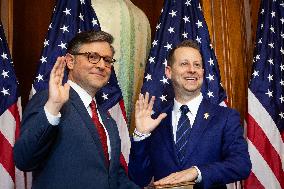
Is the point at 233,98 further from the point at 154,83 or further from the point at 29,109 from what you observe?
the point at 29,109

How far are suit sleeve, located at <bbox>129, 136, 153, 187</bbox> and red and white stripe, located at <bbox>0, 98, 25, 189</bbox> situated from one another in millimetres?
1126

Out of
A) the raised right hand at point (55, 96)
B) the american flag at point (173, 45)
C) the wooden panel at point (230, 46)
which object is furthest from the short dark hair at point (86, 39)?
the wooden panel at point (230, 46)

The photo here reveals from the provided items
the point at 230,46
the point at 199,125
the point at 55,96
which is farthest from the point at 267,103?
the point at 55,96

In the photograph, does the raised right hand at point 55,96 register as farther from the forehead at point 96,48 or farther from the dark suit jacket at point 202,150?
the dark suit jacket at point 202,150

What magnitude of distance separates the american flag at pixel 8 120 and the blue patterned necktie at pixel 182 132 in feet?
4.48

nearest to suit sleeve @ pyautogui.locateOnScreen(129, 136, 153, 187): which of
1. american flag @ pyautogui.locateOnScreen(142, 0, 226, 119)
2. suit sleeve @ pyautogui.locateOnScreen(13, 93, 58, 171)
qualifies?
suit sleeve @ pyautogui.locateOnScreen(13, 93, 58, 171)

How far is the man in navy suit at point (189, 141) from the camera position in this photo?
88.7 inches

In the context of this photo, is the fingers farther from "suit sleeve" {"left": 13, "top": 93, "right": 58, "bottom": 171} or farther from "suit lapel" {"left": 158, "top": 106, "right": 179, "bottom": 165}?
"suit lapel" {"left": 158, "top": 106, "right": 179, "bottom": 165}

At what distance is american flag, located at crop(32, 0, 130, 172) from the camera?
10.9 ft

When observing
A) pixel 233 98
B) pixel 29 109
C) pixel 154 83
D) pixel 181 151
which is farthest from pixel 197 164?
pixel 233 98

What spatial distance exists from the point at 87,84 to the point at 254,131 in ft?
5.79

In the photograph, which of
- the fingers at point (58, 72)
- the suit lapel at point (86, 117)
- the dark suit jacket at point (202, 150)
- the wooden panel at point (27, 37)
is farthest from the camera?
the wooden panel at point (27, 37)

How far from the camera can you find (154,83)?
136 inches

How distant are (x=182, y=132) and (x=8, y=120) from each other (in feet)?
4.70
